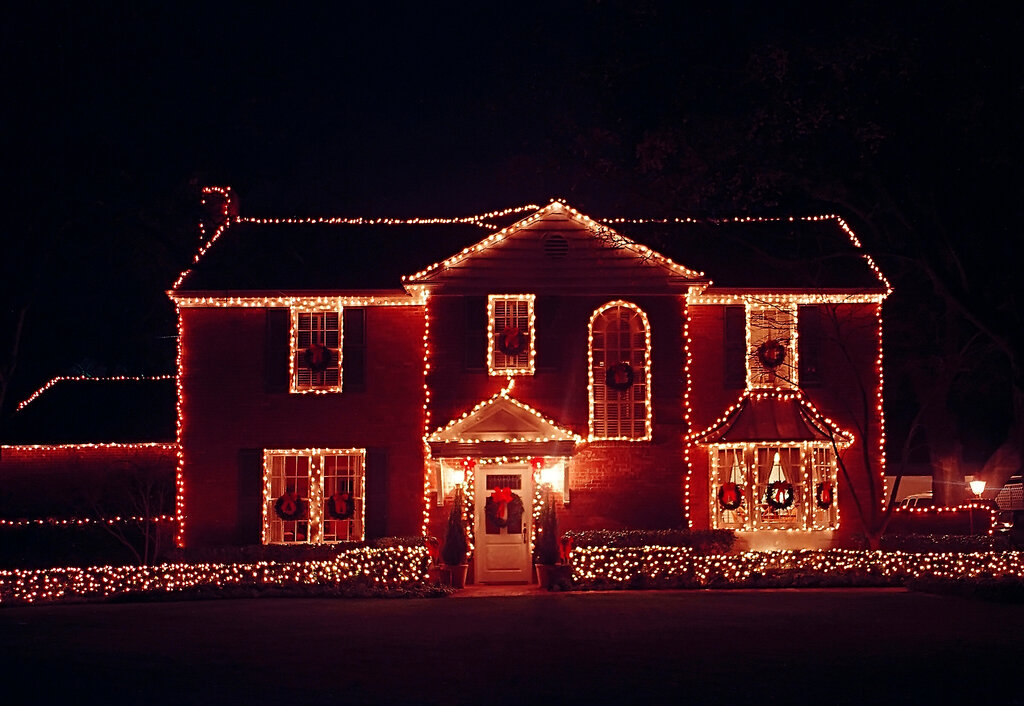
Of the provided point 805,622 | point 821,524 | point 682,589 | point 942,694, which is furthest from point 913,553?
point 942,694

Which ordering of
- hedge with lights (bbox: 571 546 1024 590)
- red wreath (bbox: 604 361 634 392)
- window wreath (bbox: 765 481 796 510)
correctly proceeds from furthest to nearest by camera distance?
window wreath (bbox: 765 481 796 510) → red wreath (bbox: 604 361 634 392) → hedge with lights (bbox: 571 546 1024 590)

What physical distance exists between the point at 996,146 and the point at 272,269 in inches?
565

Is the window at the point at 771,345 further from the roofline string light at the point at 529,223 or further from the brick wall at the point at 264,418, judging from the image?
the brick wall at the point at 264,418

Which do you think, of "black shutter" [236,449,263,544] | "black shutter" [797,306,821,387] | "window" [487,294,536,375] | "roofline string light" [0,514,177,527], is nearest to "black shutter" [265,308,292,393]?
"black shutter" [236,449,263,544]

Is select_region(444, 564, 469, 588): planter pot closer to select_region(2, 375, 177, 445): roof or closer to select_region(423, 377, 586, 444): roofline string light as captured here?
select_region(423, 377, 586, 444): roofline string light

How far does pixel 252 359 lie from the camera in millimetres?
25812

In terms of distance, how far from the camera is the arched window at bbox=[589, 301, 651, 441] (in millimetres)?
24953

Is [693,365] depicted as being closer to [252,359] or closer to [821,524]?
[821,524]

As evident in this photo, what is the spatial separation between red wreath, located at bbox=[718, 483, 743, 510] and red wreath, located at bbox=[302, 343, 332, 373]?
320 inches

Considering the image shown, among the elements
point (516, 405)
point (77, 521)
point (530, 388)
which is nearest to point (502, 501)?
point (516, 405)

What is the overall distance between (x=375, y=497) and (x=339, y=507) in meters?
0.73

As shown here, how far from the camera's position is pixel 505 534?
24.4m

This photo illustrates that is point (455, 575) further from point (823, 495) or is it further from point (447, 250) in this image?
point (447, 250)

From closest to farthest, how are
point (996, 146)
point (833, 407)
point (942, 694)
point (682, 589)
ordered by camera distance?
1. point (942, 694)
2. point (996, 146)
3. point (682, 589)
4. point (833, 407)
